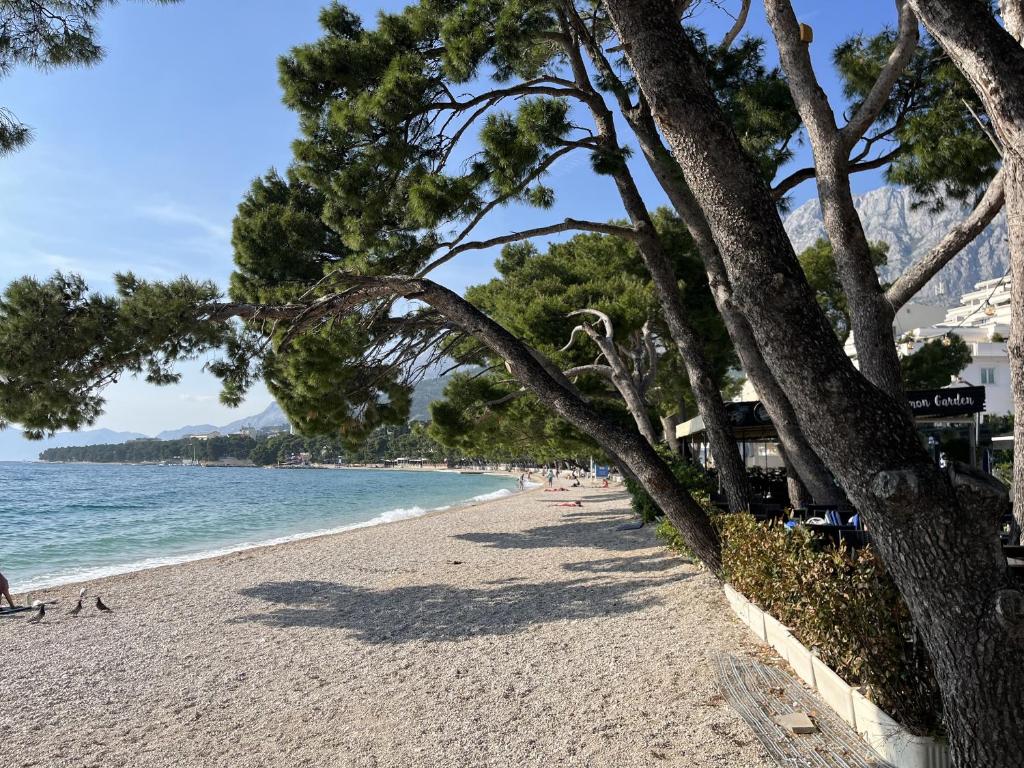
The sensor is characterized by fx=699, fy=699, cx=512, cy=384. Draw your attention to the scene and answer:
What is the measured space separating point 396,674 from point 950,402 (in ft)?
24.4

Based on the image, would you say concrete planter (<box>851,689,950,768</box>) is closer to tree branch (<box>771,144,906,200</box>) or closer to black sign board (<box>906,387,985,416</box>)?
tree branch (<box>771,144,906,200</box>)

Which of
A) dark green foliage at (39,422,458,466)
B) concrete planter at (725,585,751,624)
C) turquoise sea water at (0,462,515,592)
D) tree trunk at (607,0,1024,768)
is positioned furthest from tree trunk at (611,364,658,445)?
dark green foliage at (39,422,458,466)

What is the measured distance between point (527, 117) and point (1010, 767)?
5.32 metres

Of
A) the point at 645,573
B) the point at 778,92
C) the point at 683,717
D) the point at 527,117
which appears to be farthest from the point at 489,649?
the point at 778,92

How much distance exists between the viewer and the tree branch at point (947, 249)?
476 centimetres

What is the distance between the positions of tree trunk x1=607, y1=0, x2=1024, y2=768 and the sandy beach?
114 centimetres

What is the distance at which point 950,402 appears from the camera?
8.58m

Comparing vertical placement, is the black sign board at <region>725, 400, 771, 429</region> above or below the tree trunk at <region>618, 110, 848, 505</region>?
below

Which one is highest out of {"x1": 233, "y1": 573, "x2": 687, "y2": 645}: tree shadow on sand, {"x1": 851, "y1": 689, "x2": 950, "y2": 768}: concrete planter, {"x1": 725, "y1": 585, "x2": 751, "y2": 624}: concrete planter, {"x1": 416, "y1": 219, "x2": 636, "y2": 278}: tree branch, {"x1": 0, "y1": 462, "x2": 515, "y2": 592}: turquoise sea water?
{"x1": 416, "y1": 219, "x2": 636, "y2": 278}: tree branch

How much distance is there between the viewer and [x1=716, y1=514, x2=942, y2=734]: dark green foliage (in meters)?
2.87

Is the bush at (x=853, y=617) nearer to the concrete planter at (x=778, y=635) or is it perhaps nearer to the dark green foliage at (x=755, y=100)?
the concrete planter at (x=778, y=635)

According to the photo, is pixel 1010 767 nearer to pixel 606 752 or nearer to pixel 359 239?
pixel 606 752

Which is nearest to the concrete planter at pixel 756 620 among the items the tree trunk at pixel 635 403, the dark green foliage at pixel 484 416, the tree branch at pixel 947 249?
the tree branch at pixel 947 249

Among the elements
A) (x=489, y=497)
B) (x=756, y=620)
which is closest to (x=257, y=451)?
(x=489, y=497)
